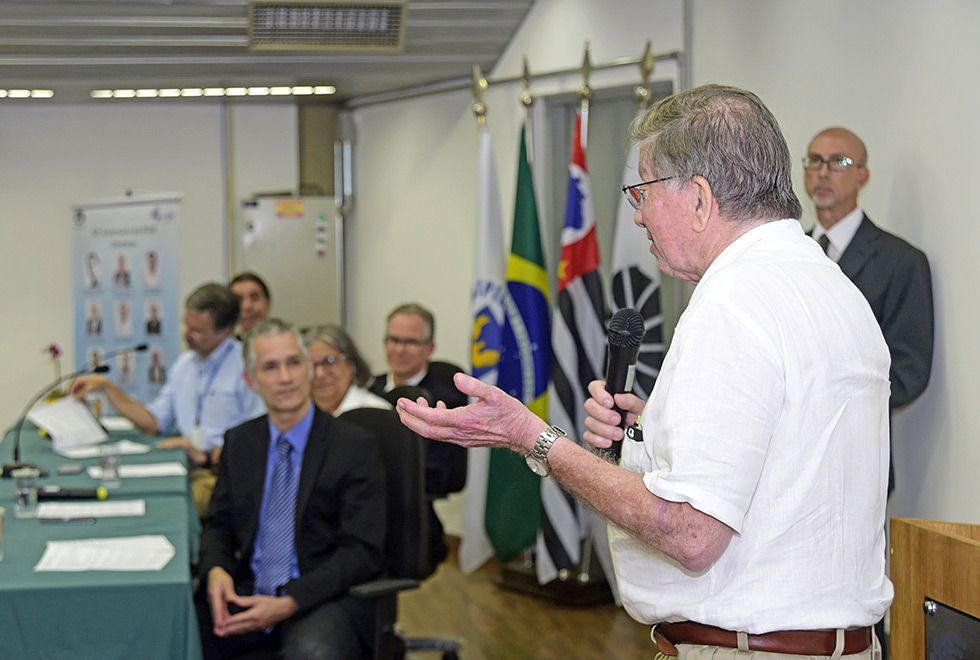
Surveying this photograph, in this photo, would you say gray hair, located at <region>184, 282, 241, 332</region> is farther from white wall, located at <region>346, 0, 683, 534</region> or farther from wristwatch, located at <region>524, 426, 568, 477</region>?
wristwatch, located at <region>524, 426, 568, 477</region>

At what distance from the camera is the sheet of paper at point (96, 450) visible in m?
4.22

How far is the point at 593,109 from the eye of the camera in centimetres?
522

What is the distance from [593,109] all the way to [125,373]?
3465mm

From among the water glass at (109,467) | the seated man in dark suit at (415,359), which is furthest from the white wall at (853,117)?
the water glass at (109,467)

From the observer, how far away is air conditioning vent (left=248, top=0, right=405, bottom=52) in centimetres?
538

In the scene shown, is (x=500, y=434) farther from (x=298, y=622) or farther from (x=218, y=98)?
(x=218, y=98)

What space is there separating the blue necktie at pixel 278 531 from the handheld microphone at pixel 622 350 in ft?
4.86

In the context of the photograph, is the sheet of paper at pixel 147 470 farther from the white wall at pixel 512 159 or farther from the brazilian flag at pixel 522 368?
the white wall at pixel 512 159

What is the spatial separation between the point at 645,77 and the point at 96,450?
9.37 ft

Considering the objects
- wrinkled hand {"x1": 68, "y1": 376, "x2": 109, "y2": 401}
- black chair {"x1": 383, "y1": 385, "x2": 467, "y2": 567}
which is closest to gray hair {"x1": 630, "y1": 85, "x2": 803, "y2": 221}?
black chair {"x1": 383, "y1": 385, "x2": 467, "y2": 567}

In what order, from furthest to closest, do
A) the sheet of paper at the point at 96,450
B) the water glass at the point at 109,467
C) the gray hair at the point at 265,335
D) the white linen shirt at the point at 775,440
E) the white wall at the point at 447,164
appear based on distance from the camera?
1. the white wall at the point at 447,164
2. the sheet of paper at the point at 96,450
3. the water glass at the point at 109,467
4. the gray hair at the point at 265,335
5. the white linen shirt at the point at 775,440

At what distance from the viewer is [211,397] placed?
15.4 ft

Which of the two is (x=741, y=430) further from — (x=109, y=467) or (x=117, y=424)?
(x=117, y=424)

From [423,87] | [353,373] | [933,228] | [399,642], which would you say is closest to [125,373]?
[423,87]
